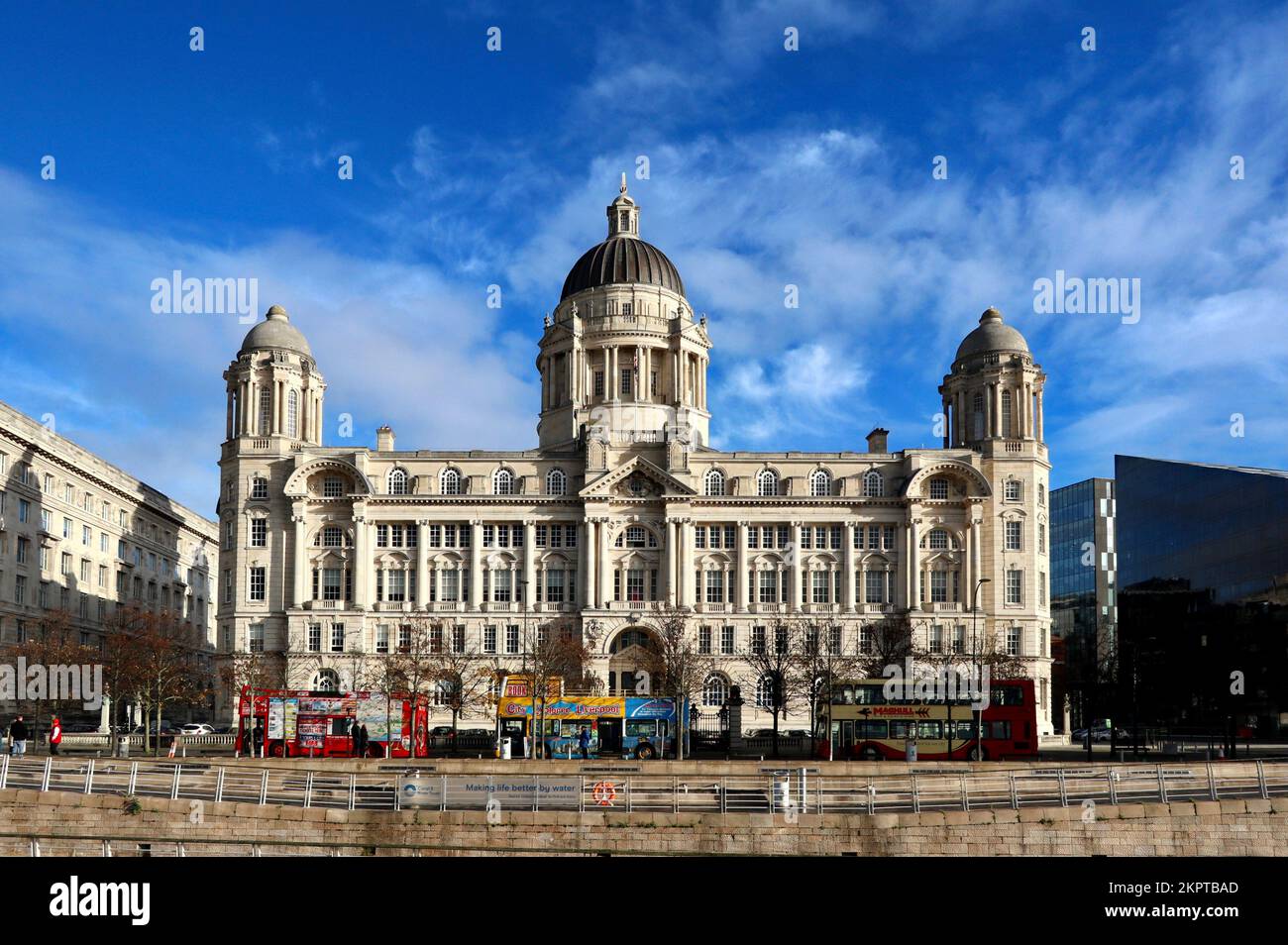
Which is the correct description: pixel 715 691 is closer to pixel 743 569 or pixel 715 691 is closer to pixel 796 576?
pixel 743 569

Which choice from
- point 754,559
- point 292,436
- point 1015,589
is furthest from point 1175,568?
point 292,436

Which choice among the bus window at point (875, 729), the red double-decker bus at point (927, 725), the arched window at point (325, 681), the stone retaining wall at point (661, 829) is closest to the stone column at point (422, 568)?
the arched window at point (325, 681)

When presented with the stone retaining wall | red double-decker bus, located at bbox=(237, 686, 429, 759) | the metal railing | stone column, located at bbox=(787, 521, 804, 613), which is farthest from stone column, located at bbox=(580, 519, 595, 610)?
the stone retaining wall

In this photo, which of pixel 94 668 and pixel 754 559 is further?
pixel 754 559

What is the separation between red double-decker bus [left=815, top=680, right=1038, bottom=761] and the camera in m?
64.8

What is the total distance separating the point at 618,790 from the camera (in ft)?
139

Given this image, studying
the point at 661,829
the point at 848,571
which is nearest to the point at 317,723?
the point at 661,829

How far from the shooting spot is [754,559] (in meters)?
107

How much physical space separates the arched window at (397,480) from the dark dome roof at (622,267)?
30610mm

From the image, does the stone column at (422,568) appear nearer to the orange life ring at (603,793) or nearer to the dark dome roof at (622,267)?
the dark dome roof at (622,267)

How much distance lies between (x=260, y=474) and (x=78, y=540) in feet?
52.8

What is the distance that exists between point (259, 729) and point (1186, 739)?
205ft

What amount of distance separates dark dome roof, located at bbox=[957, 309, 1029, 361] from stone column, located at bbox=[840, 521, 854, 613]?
19170 mm
